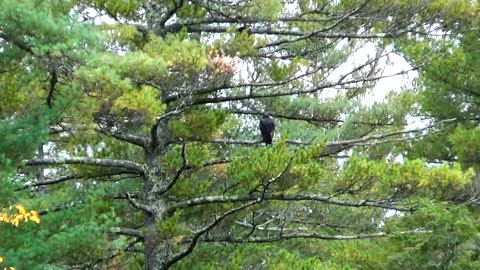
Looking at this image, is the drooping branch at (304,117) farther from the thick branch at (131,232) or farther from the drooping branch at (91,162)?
the thick branch at (131,232)

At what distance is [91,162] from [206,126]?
1.24 m

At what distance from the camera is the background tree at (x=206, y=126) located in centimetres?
715

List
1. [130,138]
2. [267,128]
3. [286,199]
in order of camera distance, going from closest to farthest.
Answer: [286,199] → [130,138] → [267,128]

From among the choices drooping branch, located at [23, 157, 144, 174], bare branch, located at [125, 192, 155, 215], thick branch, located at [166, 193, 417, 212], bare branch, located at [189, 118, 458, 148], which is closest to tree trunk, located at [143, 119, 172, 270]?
bare branch, located at [125, 192, 155, 215]

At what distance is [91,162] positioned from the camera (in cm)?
868

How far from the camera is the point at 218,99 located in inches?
357

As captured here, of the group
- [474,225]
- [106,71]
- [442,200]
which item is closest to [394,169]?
[442,200]

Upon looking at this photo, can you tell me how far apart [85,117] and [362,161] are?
111 inches

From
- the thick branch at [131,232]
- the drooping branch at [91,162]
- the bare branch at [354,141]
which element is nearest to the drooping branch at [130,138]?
the drooping branch at [91,162]

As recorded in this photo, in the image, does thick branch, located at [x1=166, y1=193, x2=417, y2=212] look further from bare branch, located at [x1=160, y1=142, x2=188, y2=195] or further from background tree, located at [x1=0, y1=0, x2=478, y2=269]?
bare branch, located at [x1=160, y1=142, x2=188, y2=195]

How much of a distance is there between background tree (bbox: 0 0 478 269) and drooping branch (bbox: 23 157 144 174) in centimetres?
2

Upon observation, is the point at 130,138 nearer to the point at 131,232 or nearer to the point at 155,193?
the point at 155,193

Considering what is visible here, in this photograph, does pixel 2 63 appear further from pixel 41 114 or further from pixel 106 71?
pixel 106 71

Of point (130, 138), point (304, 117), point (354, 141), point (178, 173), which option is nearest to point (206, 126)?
point (178, 173)
